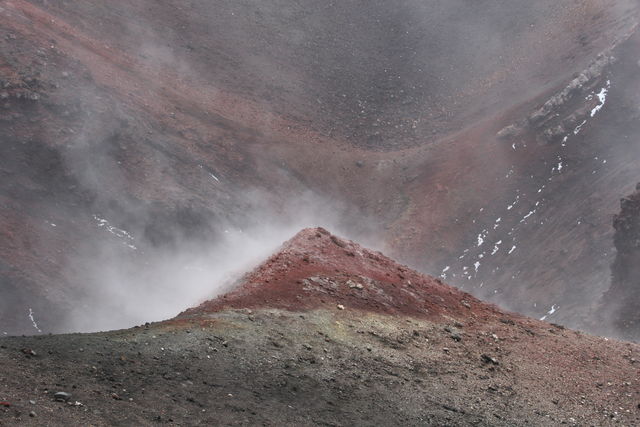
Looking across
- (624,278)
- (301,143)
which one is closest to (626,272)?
(624,278)

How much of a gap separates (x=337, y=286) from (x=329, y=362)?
10.6ft

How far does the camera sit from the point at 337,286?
16812 mm

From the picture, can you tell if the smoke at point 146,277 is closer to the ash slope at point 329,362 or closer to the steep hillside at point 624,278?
Answer: the ash slope at point 329,362

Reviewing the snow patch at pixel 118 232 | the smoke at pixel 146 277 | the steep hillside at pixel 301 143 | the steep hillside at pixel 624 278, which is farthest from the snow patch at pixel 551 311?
the snow patch at pixel 118 232

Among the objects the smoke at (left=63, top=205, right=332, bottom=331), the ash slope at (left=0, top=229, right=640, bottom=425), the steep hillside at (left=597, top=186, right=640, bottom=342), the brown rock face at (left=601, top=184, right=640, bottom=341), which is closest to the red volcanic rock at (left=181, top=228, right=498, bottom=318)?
the ash slope at (left=0, top=229, right=640, bottom=425)

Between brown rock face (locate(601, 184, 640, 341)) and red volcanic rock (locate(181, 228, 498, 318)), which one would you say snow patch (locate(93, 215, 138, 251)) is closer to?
red volcanic rock (locate(181, 228, 498, 318))

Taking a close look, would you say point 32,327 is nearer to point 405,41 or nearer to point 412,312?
point 412,312

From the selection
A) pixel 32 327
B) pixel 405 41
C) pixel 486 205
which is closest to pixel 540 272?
pixel 486 205

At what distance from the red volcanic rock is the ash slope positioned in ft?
0.16

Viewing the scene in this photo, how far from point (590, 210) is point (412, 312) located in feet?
77.0

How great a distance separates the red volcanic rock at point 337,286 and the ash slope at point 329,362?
50 millimetres

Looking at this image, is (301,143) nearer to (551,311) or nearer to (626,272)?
(551,311)

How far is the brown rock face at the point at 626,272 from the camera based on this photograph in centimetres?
2715

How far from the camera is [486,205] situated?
42875 mm
